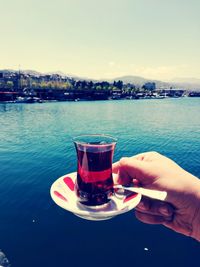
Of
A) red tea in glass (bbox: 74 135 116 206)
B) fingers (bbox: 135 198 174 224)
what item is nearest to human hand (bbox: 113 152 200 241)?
fingers (bbox: 135 198 174 224)

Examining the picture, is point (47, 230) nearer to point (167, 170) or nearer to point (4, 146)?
point (167, 170)

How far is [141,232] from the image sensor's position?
15.4m

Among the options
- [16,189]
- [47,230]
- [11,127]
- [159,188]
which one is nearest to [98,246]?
[47,230]

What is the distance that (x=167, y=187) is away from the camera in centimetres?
264

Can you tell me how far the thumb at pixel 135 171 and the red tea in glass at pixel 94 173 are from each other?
0.98 feet

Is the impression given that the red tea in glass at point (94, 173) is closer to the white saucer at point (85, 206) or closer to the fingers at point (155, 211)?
the white saucer at point (85, 206)

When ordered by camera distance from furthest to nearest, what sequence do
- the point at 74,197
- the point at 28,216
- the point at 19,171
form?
the point at 19,171, the point at 28,216, the point at 74,197

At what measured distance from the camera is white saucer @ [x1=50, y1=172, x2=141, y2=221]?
6.93ft

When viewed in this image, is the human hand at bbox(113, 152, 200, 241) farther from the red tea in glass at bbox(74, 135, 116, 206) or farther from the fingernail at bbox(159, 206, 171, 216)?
the red tea in glass at bbox(74, 135, 116, 206)

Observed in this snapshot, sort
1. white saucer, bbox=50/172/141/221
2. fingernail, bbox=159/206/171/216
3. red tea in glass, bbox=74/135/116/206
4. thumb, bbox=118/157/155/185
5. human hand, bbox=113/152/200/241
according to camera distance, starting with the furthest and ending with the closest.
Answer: fingernail, bbox=159/206/171/216 < thumb, bbox=118/157/155/185 < human hand, bbox=113/152/200/241 < red tea in glass, bbox=74/135/116/206 < white saucer, bbox=50/172/141/221

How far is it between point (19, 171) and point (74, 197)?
909 inches

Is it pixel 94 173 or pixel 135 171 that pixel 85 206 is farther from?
pixel 135 171

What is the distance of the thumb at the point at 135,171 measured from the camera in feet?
9.02

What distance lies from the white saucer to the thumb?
1.18 feet
